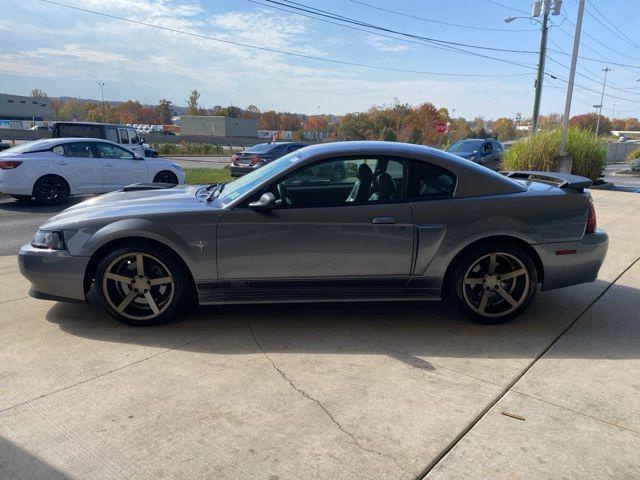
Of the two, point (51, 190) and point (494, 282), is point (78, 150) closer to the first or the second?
point (51, 190)

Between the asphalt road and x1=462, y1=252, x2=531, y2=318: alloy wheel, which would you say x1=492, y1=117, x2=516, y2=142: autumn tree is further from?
x1=462, y1=252, x2=531, y2=318: alloy wheel

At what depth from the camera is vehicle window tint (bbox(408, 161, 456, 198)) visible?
3.98 meters

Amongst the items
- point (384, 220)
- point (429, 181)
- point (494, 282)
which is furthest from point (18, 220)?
point (494, 282)

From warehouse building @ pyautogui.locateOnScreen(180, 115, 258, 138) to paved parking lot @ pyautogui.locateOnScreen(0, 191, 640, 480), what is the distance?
273 feet

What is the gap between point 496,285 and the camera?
4027 mm

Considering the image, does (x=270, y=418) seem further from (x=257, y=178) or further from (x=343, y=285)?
(x=257, y=178)

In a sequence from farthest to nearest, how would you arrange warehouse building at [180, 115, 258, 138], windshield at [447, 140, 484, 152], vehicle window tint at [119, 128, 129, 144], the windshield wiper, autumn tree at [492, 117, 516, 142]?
1. autumn tree at [492, 117, 516, 142]
2. warehouse building at [180, 115, 258, 138]
3. windshield at [447, 140, 484, 152]
4. vehicle window tint at [119, 128, 129, 144]
5. the windshield wiper

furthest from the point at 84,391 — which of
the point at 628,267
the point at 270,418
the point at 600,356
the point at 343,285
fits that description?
the point at 628,267

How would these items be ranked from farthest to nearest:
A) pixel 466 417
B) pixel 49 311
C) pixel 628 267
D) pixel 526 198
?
pixel 628 267 < pixel 49 311 < pixel 526 198 < pixel 466 417

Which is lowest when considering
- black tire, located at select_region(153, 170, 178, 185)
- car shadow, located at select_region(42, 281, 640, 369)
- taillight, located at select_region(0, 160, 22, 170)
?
car shadow, located at select_region(42, 281, 640, 369)

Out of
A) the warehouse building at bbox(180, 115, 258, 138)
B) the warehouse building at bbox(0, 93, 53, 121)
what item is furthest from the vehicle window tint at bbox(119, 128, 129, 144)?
the warehouse building at bbox(0, 93, 53, 121)

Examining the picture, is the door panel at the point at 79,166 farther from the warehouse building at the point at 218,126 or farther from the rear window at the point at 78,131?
the warehouse building at the point at 218,126

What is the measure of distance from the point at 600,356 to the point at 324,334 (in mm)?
2036

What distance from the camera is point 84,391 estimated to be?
2.98 meters
